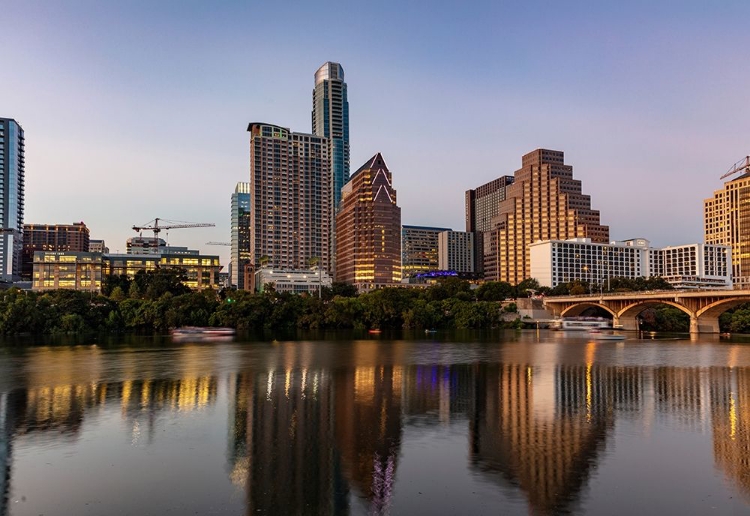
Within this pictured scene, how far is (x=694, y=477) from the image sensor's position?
25.4 metres

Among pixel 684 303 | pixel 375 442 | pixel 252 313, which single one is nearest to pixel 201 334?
pixel 252 313

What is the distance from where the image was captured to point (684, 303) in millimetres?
138625

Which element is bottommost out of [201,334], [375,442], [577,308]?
[201,334]

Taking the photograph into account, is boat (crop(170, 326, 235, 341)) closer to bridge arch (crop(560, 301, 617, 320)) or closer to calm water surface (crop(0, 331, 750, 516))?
calm water surface (crop(0, 331, 750, 516))

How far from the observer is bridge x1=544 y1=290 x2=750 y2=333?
12862 cm

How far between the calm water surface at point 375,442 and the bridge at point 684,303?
7617cm

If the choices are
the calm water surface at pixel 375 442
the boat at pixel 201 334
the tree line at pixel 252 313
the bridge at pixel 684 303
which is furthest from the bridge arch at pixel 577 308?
the calm water surface at pixel 375 442

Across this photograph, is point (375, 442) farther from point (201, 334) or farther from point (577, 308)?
point (577, 308)

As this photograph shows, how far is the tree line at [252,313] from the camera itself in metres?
141

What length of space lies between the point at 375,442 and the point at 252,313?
136019mm

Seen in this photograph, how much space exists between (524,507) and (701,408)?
1011 inches

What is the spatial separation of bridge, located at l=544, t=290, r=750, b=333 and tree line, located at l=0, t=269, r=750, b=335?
1364 cm

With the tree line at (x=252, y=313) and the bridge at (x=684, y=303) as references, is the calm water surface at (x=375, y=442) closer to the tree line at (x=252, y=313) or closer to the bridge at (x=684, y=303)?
the bridge at (x=684, y=303)

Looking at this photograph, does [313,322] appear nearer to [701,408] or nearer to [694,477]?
[701,408]
